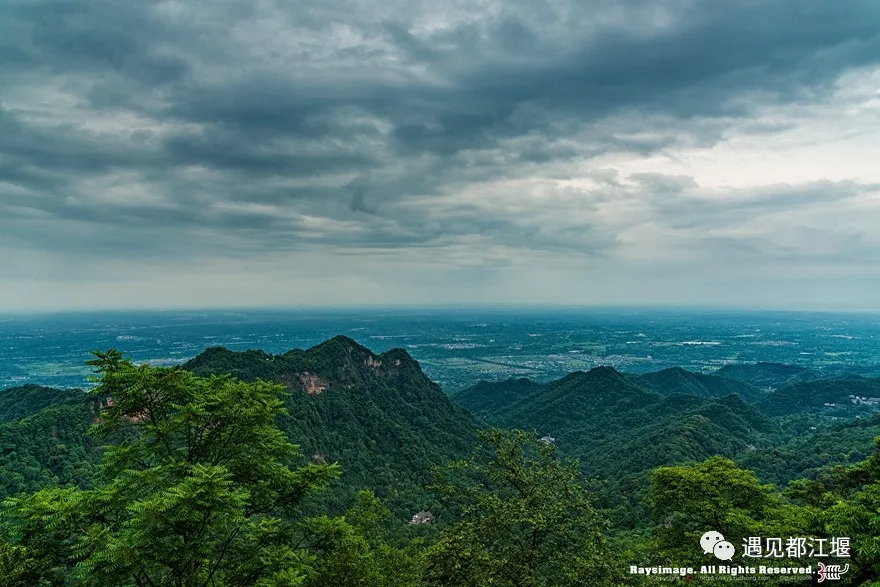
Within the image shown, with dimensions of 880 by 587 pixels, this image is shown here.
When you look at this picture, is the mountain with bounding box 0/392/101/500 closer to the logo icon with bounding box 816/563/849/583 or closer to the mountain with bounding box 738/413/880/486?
the logo icon with bounding box 816/563/849/583

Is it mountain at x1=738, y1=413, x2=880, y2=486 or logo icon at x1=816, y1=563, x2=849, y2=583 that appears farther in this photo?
mountain at x1=738, y1=413, x2=880, y2=486

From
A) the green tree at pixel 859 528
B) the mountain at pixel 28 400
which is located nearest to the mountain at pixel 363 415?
the mountain at pixel 28 400

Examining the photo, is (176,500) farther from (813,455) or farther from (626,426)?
(626,426)

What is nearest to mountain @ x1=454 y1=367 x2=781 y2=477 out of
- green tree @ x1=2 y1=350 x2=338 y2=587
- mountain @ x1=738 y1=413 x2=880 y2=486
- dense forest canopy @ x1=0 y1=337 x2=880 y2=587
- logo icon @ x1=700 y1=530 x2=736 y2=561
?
mountain @ x1=738 y1=413 x2=880 y2=486

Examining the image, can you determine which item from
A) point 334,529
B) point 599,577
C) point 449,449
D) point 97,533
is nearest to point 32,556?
point 97,533

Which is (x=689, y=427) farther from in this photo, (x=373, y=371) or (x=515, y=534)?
(x=515, y=534)
